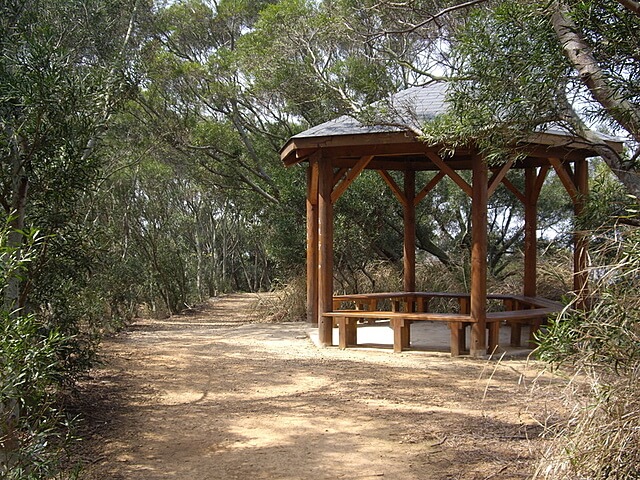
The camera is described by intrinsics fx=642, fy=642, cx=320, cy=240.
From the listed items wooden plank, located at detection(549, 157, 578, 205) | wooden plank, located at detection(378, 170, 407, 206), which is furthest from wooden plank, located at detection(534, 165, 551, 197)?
wooden plank, located at detection(378, 170, 407, 206)

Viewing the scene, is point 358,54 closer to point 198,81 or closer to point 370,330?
point 198,81

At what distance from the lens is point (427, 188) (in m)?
11.5

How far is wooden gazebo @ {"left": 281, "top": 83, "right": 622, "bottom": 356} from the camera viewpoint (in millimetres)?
8492

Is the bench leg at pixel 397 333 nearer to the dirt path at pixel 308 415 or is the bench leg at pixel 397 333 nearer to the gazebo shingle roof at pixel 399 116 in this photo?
the dirt path at pixel 308 415

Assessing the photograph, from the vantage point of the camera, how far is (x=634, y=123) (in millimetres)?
4215

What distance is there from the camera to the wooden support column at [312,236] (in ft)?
36.0

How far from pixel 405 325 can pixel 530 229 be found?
3.18 meters

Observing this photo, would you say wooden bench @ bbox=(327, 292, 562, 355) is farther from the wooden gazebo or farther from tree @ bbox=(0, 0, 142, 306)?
tree @ bbox=(0, 0, 142, 306)

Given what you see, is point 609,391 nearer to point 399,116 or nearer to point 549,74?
point 549,74

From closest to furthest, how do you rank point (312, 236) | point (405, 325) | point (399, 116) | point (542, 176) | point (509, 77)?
point (509, 77) → point (399, 116) → point (405, 325) → point (542, 176) → point (312, 236)

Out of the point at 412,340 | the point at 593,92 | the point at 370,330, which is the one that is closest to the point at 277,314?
the point at 370,330

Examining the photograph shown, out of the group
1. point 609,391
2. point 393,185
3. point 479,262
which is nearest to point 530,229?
point 393,185

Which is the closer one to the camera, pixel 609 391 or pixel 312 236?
pixel 609 391

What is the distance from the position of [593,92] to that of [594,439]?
2240 millimetres
